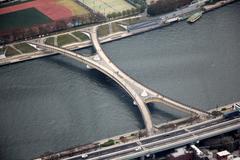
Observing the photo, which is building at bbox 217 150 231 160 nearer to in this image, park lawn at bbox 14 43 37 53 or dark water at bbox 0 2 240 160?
dark water at bbox 0 2 240 160

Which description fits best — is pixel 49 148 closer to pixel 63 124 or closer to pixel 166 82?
pixel 63 124

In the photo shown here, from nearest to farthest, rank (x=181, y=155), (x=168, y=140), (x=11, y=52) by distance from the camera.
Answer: (x=181, y=155)
(x=168, y=140)
(x=11, y=52)

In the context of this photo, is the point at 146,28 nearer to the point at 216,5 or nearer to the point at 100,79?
the point at 216,5

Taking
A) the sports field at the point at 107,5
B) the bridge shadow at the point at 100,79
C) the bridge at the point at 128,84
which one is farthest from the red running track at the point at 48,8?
the bridge shadow at the point at 100,79

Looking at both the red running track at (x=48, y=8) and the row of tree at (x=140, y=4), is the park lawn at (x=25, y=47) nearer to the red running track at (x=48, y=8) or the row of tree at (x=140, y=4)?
the red running track at (x=48, y=8)

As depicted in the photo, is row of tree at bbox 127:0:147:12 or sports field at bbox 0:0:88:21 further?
sports field at bbox 0:0:88:21

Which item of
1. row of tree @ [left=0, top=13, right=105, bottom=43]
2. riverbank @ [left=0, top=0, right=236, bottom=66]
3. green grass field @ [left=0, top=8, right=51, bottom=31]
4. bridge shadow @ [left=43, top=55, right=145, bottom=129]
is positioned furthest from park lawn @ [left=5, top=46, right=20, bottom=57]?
green grass field @ [left=0, top=8, right=51, bottom=31]

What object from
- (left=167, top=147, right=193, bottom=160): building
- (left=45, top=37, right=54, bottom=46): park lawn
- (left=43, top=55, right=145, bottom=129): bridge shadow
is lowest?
(left=167, top=147, right=193, bottom=160): building

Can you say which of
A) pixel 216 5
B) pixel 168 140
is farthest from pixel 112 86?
pixel 216 5
